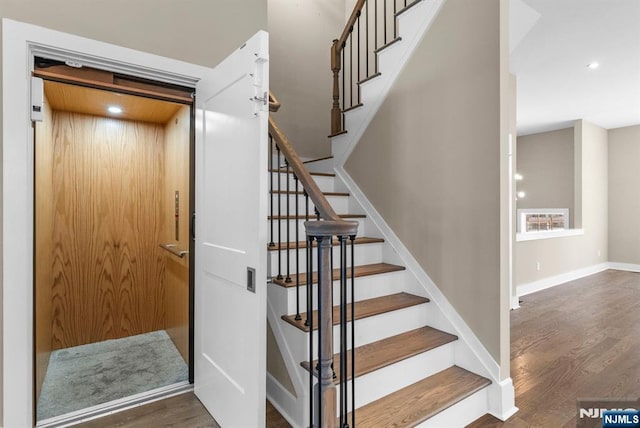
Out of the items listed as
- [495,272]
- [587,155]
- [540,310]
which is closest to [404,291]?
[495,272]

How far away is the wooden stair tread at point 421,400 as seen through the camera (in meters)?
1.73

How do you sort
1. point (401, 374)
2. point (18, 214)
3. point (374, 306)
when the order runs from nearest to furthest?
1. point (18, 214)
2. point (401, 374)
3. point (374, 306)

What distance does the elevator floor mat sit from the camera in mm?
2180

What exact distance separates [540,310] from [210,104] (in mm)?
4330

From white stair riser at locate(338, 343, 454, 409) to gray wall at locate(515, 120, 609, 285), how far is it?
133 inches

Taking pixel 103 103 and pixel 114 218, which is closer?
pixel 103 103

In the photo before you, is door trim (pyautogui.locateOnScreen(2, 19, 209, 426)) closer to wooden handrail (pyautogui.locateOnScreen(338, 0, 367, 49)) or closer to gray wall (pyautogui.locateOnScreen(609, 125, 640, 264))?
wooden handrail (pyautogui.locateOnScreen(338, 0, 367, 49))

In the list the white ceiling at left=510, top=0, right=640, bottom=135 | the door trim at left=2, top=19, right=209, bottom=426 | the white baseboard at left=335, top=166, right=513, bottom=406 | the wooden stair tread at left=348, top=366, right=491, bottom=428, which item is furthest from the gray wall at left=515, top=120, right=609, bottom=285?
the door trim at left=2, top=19, right=209, bottom=426

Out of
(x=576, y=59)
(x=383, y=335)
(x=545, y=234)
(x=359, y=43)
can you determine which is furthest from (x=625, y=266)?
(x=383, y=335)

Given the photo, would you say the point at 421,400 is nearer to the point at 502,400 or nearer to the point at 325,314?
the point at 502,400

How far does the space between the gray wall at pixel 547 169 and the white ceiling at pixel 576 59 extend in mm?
752

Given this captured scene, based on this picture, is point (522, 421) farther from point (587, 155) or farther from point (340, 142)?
point (587, 155)

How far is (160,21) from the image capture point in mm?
1954

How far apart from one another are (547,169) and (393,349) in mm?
6939
